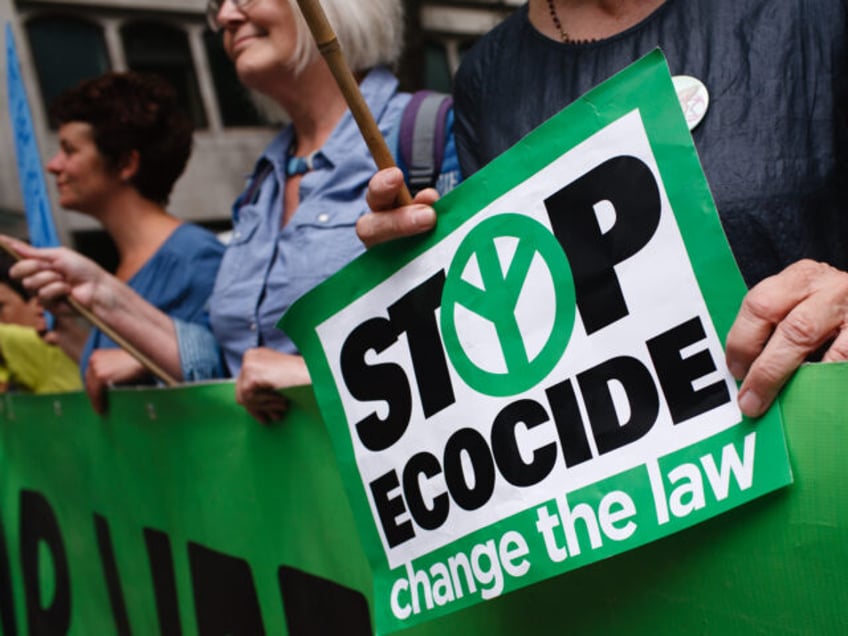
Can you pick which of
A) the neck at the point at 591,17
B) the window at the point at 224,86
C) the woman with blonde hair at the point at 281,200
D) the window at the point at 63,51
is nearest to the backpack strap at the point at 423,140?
the woman with blonde hair at the point at 281,200

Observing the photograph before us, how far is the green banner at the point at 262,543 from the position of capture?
3.10ft

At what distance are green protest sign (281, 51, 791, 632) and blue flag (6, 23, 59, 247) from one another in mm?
1511

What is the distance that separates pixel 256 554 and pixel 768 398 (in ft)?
3.76

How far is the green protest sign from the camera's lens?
3.20ft

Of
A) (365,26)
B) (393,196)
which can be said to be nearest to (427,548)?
(393,196)

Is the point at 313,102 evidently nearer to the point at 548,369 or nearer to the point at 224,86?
the point at 548,369

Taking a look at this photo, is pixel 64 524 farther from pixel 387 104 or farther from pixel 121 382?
pixel 387 104

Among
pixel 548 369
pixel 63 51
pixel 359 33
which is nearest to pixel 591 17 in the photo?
pixel 548 369

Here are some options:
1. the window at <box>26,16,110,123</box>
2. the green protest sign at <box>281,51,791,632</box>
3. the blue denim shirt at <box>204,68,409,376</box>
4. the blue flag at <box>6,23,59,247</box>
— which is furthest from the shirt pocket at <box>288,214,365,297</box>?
the window at <box>26,16,110,123</box>

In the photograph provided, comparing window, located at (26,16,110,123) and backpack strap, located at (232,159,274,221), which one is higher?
window, located at (26,16,110,123)

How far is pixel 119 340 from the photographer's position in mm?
1959

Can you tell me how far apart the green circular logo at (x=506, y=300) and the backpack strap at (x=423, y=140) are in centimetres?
63

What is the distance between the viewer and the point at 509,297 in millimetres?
Result: 1128

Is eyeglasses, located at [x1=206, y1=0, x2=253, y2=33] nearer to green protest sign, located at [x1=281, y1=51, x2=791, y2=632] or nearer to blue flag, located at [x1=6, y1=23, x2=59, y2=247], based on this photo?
blue flag, located at [x1=6, y1=23, x2=59, y2=247]
